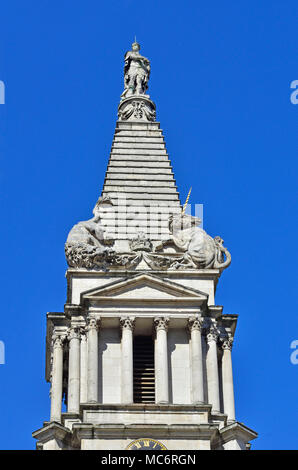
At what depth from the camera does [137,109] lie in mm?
96250

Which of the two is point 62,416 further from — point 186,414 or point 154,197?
point 154,197

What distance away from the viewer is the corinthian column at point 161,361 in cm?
8162

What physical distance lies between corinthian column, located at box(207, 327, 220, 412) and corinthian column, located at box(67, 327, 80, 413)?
17.8ft

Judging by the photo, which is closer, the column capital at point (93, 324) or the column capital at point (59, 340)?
the column capital at point (93, 324)

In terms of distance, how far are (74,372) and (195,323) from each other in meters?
5.44

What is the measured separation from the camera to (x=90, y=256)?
8606 cm

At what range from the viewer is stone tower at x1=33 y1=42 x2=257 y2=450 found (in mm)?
80438

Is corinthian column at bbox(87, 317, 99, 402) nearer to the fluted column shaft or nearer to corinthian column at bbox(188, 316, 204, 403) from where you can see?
the fluted column shaft

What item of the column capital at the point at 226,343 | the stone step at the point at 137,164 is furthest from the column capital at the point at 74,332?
the stone step at the point at 137,164

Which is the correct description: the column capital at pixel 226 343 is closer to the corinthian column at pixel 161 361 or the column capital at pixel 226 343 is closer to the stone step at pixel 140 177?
the corinthian column at pixel 161 361

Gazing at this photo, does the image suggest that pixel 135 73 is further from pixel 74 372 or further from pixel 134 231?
pixel 74 372

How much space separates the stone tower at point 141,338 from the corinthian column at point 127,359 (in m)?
0.04

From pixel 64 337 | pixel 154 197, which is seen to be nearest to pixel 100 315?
pixel 64 337

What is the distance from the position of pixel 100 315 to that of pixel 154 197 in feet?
28.9
